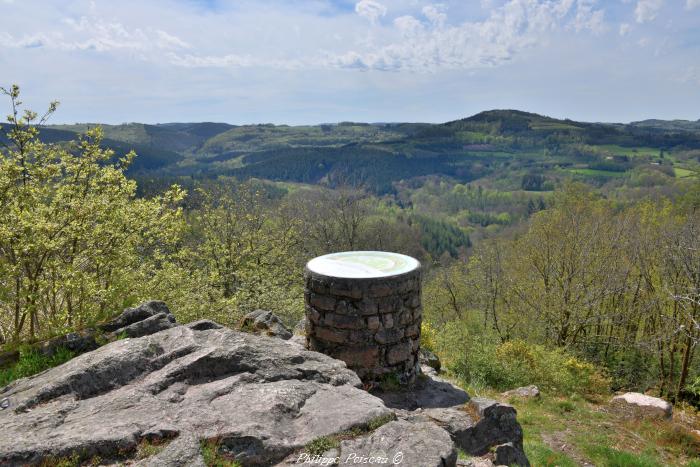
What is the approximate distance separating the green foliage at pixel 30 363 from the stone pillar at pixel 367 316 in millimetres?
4935

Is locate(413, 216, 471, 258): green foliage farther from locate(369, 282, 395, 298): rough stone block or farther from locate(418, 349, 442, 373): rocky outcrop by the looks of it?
locate(369, 282, 395, 298): rough stone block

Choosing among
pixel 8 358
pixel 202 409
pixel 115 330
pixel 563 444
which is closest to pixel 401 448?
pixel 202 409

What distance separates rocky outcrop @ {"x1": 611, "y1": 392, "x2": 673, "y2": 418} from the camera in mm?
14758

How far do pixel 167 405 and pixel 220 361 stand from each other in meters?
1.19

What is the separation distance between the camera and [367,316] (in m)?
9.86

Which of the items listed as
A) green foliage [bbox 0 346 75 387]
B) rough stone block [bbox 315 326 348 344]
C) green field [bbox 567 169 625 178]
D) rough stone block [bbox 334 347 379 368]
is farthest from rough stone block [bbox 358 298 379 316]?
green field [bbox 567 169 625 178]

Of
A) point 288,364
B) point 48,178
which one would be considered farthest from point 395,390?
point 48,178

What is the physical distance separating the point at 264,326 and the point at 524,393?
971cm

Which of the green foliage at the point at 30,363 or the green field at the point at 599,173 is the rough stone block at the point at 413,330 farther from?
the green field at the point at 599,173

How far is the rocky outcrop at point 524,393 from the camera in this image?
51.6 feet

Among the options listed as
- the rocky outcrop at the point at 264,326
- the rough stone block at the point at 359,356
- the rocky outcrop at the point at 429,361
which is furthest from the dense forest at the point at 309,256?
the rough stone block at the point at 359,356

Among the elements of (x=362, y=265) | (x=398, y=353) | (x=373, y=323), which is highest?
(x=362, y=265)

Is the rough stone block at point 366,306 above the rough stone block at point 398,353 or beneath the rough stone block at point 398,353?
above

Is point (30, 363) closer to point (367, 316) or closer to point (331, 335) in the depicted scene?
point (331, 335)
